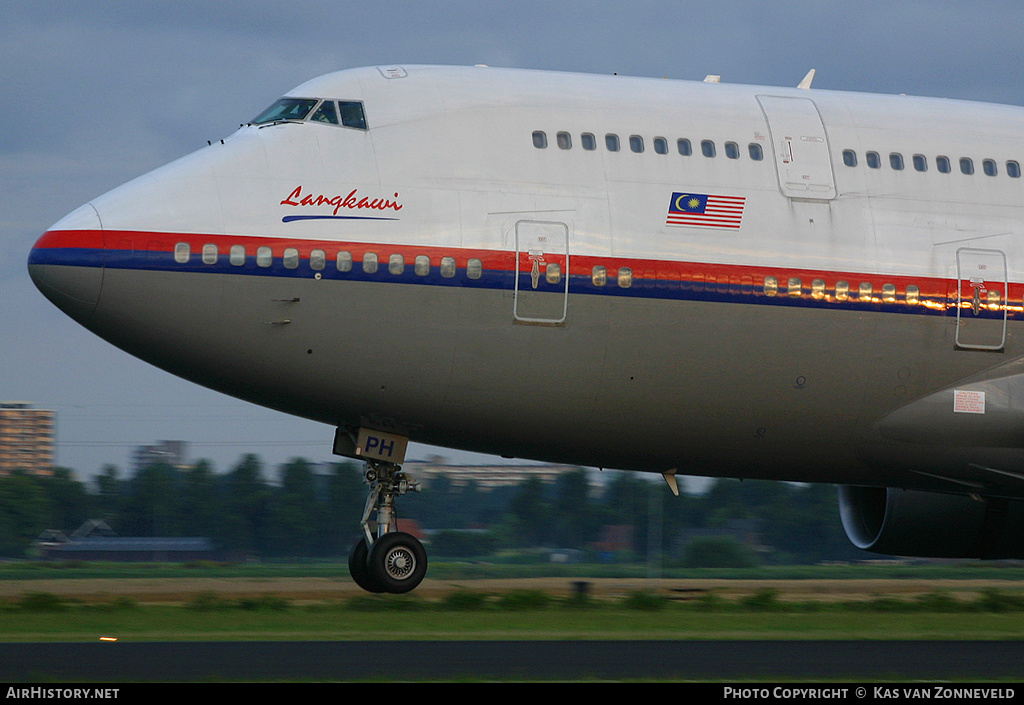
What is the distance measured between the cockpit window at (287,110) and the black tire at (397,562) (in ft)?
16.8

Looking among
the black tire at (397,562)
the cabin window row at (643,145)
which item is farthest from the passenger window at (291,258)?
the black tire at (397,562)

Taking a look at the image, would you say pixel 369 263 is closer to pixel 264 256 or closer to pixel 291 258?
pixel 291 258

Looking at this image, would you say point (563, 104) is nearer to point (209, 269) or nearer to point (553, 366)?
point (553, 366)

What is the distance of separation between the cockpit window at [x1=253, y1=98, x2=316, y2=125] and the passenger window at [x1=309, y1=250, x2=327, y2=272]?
2.04 m

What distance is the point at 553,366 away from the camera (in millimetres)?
14789

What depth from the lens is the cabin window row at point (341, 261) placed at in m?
14.0

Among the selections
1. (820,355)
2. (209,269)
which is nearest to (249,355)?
(209,269)

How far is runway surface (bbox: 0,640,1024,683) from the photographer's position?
9562mm

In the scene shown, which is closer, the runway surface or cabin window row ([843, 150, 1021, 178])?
the runway surface

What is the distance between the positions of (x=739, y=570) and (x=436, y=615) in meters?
18.6

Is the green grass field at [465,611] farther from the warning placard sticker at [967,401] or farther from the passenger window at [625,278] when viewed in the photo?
the passenger window at [625,278]

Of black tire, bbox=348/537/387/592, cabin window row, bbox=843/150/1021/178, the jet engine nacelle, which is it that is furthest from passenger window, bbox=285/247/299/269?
the jet engine nacelle

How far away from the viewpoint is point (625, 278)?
1489cm

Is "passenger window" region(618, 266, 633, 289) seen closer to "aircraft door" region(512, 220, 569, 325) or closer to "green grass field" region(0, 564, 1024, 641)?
"aircraft door" region(512, 220, 569, 325)
